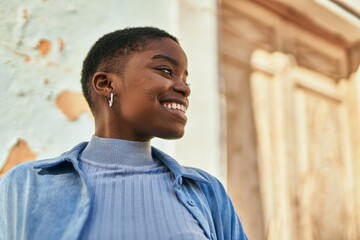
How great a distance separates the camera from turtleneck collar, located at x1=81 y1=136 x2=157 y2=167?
1763mm

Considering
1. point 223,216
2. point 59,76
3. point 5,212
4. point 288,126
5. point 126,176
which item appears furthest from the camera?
point 288,126

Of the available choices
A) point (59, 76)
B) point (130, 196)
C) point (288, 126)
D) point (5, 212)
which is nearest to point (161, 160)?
point (130, 196)

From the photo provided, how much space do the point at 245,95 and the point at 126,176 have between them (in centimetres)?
178

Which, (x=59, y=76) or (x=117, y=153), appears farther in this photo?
(x=59, y=76)

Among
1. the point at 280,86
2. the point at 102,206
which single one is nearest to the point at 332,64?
the point at 280,86

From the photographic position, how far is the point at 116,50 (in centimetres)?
190

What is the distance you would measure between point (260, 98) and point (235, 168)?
492 mm

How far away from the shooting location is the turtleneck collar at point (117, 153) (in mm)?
1763

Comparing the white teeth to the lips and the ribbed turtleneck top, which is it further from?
the ribbed turtleneck top

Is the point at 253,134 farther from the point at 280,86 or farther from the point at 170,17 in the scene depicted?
the point at 170,17

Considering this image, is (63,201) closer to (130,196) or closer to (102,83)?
(130,196)

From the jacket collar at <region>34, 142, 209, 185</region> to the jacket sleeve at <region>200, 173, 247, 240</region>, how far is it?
52 mm

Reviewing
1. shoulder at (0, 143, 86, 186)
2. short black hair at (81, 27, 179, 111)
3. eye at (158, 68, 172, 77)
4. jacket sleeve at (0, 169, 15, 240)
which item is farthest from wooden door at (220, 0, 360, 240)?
jacket sleeve at (0, 169, 15, 240)

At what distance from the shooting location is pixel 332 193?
3801mm
